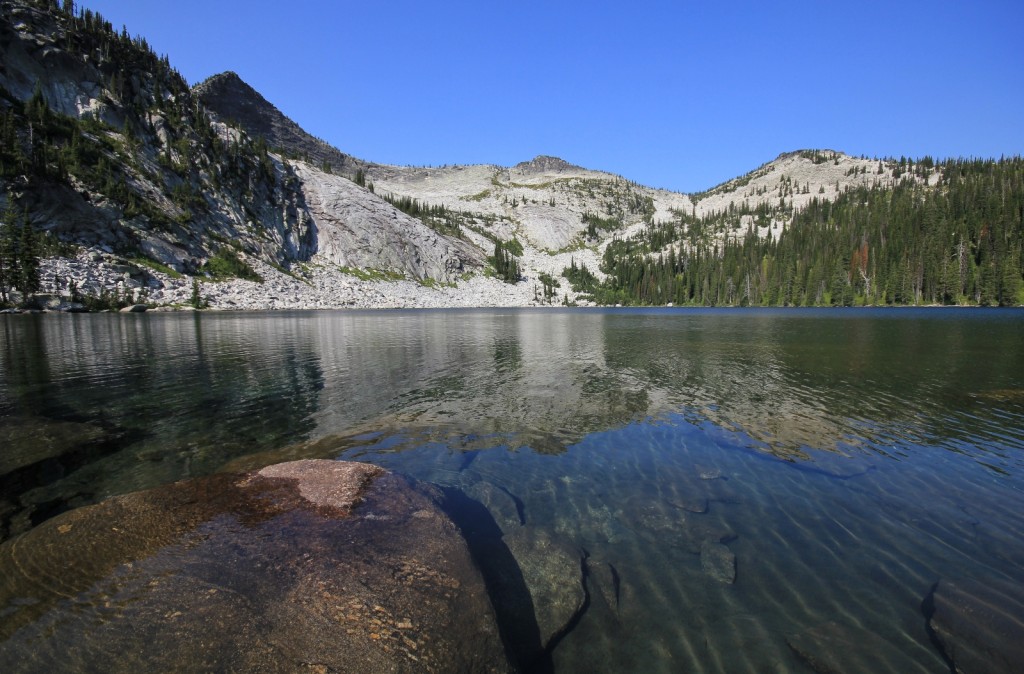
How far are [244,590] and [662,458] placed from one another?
554 inches

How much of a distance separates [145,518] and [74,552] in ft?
4.34

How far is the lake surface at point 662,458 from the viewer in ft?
28.5

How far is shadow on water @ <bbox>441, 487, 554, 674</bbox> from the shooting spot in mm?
7344

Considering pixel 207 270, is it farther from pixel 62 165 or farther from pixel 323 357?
pixel 323 357

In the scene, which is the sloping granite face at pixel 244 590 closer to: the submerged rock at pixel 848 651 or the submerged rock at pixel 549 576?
the submerged rock at pixel 549 576

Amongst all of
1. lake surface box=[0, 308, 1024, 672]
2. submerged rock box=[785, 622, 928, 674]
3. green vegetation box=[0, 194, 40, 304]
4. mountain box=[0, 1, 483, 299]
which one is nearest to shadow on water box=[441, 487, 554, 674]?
lake surface box=[0, 308, 1024, 672]

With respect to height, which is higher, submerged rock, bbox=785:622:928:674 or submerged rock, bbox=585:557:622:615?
submerged rock, bbox=585:557:622:615

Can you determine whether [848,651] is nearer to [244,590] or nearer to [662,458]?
[662,458]

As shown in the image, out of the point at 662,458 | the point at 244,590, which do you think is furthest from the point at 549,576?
the point at 662,458

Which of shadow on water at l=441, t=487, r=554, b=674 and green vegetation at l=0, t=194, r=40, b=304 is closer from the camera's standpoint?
shadow on water at l=441, t=487, r=554, b=674

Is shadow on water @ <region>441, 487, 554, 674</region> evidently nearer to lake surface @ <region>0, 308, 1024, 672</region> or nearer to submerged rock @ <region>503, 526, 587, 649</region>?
submerged rock @ <region>503, 526, 587, 649</region>

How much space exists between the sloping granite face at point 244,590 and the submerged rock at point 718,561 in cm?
551

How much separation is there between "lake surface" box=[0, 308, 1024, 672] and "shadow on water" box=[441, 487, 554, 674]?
51cm

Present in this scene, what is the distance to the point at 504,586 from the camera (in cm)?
895
